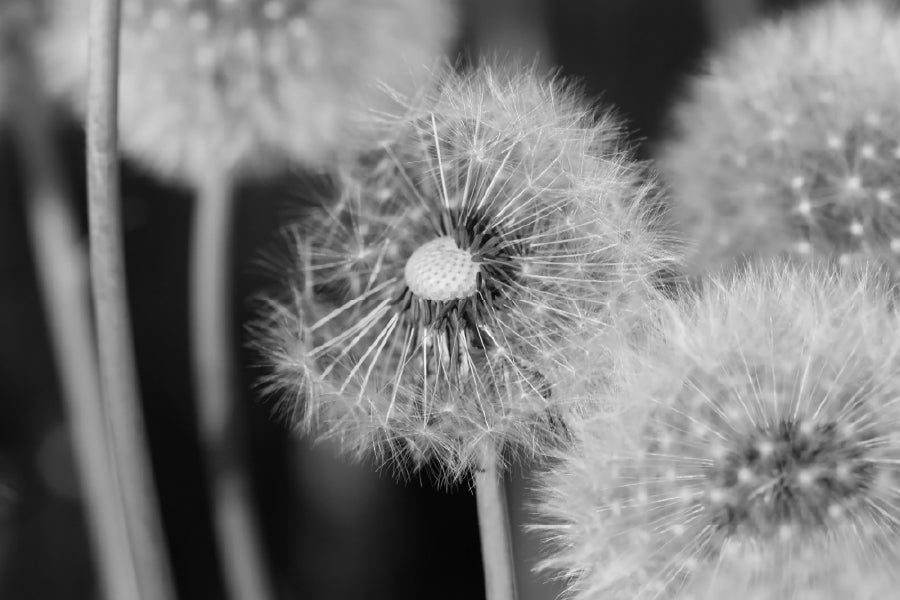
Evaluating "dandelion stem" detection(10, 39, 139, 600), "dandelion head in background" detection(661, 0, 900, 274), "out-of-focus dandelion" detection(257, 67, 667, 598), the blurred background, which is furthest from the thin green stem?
"dandelion stem" detection(10, 39, 139, 600)

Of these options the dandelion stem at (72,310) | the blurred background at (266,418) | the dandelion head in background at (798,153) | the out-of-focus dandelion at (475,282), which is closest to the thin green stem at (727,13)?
the blurred background at (266,418)

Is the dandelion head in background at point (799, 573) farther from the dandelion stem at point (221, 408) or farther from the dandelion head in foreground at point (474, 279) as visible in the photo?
the dandelion stem at point (221, 408)

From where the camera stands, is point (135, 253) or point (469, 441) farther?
point (135, 253)

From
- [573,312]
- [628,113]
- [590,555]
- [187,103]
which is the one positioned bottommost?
[590,555]

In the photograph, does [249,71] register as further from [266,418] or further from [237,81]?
[266,418]

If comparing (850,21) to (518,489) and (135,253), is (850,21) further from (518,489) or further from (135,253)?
(135,253)

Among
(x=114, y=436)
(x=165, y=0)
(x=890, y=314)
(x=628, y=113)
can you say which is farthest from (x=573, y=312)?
(x=628, y=113)
